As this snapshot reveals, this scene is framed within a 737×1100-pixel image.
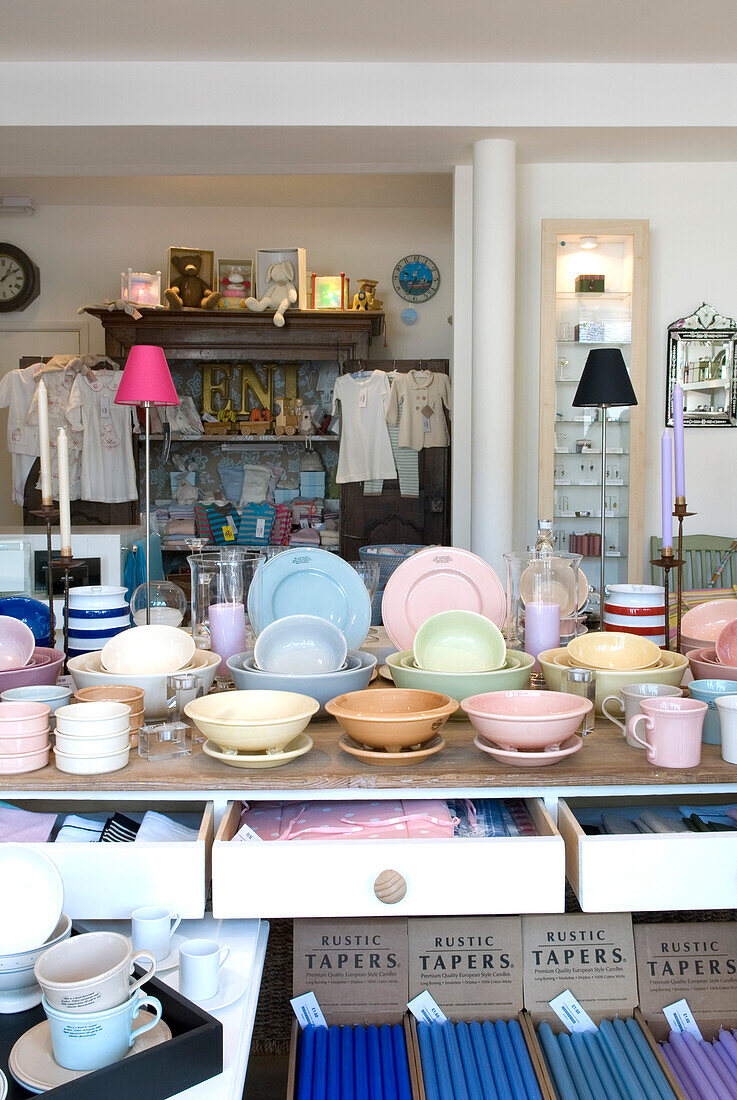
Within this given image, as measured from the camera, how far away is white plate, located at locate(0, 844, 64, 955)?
129cm

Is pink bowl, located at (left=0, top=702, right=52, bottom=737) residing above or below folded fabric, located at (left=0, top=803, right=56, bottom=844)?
above

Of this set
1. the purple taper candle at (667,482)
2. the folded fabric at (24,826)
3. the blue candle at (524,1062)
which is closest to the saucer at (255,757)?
the folded fabric at (24,826)

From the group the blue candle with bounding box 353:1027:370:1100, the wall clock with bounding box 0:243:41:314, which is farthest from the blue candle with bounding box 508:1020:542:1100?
the wall clock with bounding box 0:243:41:314

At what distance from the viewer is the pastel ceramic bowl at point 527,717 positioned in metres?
1.51

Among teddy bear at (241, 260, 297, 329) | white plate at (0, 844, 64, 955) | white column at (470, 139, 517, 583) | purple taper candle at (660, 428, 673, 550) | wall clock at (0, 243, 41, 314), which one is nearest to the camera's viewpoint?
white plate at (0, 844, 64, 955)

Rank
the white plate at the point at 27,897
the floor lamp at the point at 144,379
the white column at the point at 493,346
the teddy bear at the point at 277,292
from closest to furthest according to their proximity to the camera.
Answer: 1. the white plate at the point at 27,897
2. the floor lamp at the point at 144,379
3. the white column at the point at 493,346
4. the teddy bear at the point at 277,292

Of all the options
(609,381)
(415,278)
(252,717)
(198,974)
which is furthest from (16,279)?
(198,974)

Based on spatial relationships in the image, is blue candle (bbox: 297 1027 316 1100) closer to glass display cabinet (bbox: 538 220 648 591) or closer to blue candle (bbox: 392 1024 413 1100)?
blue candle (bbox: 392 1024 413 1100)

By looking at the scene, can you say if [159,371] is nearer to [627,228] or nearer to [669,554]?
[669,554]

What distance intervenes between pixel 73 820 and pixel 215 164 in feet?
14.9

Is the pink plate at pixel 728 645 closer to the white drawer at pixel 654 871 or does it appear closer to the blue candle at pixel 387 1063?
the white drawer at pixel 654 871

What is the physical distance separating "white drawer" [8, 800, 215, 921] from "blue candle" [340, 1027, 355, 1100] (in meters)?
0.44

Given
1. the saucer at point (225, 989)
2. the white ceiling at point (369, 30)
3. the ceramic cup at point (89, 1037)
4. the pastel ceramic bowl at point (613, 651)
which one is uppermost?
the white ceiling at point (369, 30)

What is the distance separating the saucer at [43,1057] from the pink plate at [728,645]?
1267 millimetres
